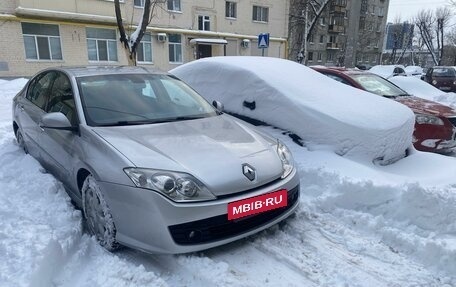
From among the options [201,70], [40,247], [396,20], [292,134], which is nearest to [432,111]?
[292,134]

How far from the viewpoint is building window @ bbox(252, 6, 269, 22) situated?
2725 cm

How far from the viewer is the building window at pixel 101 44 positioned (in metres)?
19.7

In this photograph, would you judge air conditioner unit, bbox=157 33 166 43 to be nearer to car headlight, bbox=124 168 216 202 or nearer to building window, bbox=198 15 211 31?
building window, bbox=198 15 211 31

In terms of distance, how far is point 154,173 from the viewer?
2.40 meters

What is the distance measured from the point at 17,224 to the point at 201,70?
3.46 m

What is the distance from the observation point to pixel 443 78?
1675 cm

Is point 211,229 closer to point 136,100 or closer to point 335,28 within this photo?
point 136,100

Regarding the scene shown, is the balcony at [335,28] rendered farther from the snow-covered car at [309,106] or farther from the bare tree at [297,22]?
the snow-covered car at [309,106]

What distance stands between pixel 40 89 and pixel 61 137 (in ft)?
4.03

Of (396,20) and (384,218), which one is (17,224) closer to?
(384,218)

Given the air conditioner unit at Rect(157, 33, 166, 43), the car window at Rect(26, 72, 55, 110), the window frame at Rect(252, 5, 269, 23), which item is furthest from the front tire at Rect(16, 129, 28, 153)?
the window frame at Rect(252, 5, 269, 23)

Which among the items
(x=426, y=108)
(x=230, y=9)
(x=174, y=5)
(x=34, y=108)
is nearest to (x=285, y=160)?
(x=34, y=108)

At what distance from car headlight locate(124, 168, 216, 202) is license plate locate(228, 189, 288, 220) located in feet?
0.57

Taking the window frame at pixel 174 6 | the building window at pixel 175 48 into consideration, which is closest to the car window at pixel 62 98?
the building window at pixel 175 48
